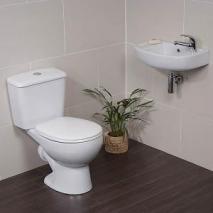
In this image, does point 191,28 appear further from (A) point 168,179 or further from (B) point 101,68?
(A) point 168,179

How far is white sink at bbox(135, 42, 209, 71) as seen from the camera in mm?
2930

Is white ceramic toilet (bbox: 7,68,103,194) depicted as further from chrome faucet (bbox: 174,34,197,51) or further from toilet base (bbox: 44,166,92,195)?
chrome faucet (bbox: 174,34,197,51)

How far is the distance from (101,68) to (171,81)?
56cm

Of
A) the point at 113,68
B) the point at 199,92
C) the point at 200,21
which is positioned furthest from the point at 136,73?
the point at 200,21

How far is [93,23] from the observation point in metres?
3.37

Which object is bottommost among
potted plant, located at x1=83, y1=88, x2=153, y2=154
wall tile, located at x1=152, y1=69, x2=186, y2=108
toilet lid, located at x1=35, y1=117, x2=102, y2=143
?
potted plant, located at x1=83, y1=88, x2=153, y2=154

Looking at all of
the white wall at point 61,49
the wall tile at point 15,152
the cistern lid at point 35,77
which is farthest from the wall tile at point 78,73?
the wall tile at point 15,152

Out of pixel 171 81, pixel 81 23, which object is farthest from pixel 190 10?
pixel 81 23

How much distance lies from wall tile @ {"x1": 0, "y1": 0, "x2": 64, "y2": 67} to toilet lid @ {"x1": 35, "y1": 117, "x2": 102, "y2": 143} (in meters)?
0.45

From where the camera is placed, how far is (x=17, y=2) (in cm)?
296

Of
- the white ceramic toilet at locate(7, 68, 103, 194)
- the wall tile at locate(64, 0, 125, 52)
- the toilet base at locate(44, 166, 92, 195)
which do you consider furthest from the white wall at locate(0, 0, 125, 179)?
the toilet base at locate(44, 166, 92, 195)

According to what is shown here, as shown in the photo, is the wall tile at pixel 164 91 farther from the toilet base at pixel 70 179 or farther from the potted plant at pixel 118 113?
the toilet base at pixel 70 179

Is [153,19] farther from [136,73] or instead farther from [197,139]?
[197,139]

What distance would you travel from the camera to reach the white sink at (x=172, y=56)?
2930 millimetres
